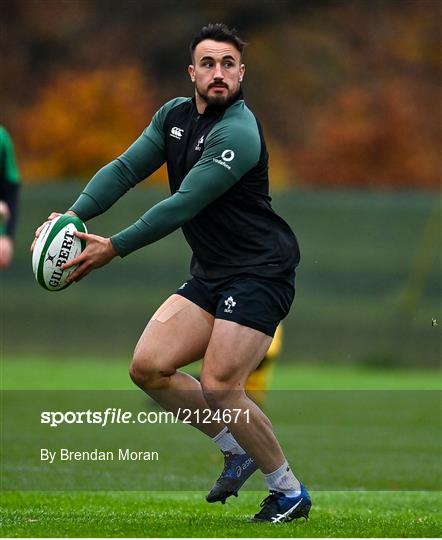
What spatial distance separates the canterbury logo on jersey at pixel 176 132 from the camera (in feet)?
22.3

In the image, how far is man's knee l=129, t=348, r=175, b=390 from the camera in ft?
21.5

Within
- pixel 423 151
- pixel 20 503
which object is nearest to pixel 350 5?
pixel 423 151

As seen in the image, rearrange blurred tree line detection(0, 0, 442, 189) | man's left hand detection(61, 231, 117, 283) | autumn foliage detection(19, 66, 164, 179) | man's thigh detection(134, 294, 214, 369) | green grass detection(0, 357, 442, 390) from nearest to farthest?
1. man's left hand detection(61, 231, 117, 283)
2. man's thigh detection(134, 294, 214, 369)
3. green grass detection(0, 357, 442, 390)
4. autumn foliage detection(19, 66, 164, 179)
5. blurred tree line detection(0, 0, 442, 189)

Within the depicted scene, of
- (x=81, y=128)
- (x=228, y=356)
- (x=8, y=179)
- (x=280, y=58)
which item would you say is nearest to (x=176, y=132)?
(x=228, y=356)

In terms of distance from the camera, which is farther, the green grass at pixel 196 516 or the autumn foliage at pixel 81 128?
the autumn foliage at pixel 81 128

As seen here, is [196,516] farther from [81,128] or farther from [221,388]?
[81,128]

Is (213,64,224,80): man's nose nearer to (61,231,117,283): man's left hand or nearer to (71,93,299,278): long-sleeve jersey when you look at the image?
(71,93,299,278): long-sleeve jersey

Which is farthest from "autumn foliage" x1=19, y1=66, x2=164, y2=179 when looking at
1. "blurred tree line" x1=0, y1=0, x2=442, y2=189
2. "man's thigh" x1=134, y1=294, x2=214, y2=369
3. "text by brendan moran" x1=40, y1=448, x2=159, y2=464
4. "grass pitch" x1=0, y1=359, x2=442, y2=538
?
"man's thigh" x1=134, y1=294, x2=214, y2=369

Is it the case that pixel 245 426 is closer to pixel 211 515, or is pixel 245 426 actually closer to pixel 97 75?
pixel 211 515

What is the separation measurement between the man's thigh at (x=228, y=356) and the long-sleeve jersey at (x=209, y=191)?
12.7 inches

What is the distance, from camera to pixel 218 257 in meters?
6.77

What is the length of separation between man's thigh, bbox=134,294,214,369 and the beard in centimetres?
98

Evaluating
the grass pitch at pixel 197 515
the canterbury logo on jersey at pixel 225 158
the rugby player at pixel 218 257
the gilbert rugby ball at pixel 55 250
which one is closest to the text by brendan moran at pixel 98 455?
the grass pitch at pixel 197 515

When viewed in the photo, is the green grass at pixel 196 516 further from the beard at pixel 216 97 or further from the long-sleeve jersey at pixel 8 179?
the long-sleeve jersey at pixel 8 179
